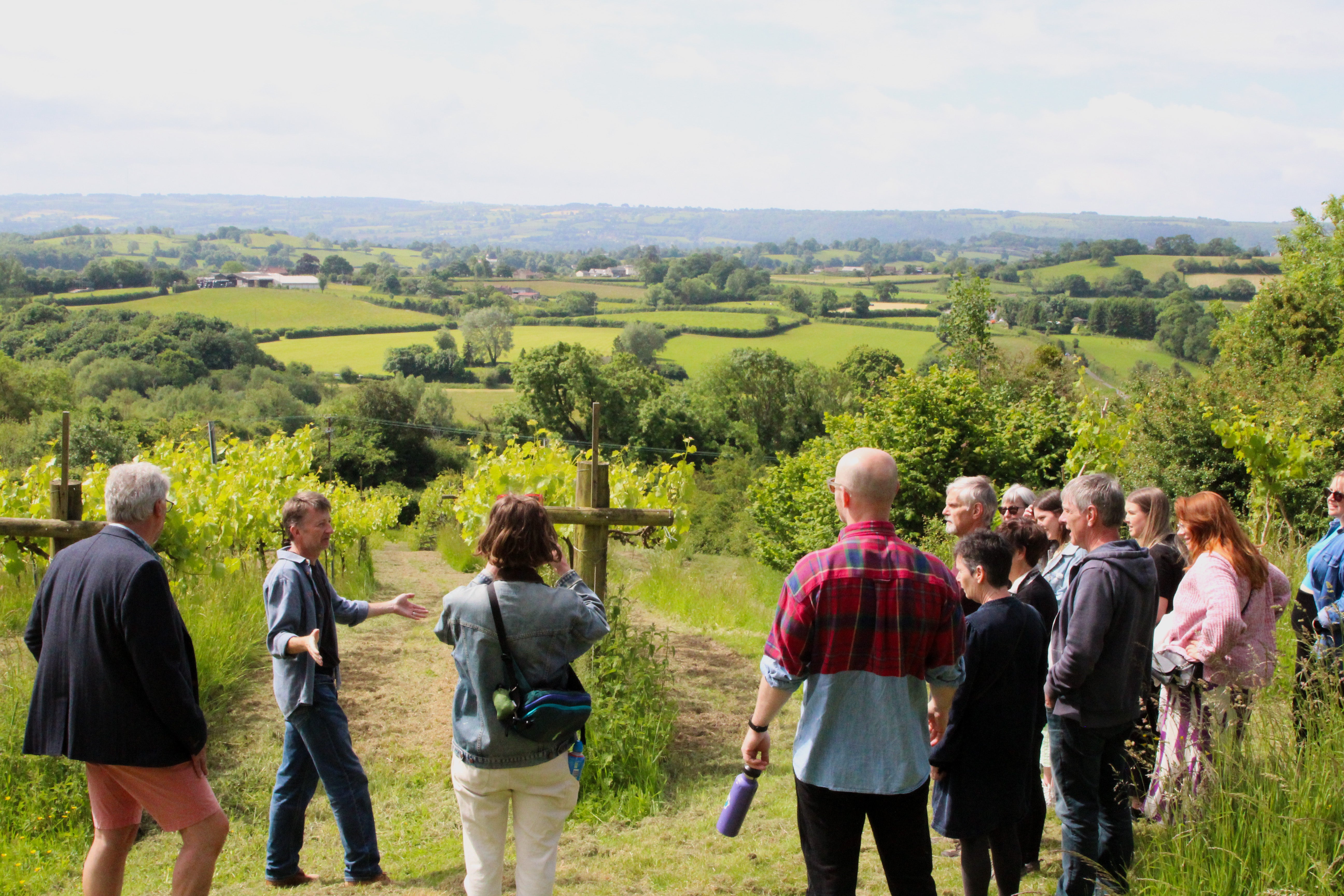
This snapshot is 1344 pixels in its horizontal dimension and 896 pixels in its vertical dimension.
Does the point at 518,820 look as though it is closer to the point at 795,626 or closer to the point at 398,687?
the point at 795,626

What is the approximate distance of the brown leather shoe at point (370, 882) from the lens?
3.95 metres

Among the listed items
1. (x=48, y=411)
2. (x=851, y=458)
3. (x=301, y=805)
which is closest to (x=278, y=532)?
(x=301, y=805)

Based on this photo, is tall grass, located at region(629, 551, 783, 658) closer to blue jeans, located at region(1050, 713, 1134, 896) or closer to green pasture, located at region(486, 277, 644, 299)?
blue jeans, located at region(1050, 713, 1134, 896)

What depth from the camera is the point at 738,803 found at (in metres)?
3.10

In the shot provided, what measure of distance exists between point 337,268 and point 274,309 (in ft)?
134

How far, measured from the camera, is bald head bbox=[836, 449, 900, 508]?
2764 millimetres

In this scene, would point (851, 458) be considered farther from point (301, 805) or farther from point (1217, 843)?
point (301, 805)

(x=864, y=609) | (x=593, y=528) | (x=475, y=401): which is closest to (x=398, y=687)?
(x=593, y=528)

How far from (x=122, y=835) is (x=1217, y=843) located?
368 centimetres

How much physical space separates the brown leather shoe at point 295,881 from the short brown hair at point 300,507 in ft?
4.73

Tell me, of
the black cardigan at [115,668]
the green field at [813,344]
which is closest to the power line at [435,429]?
the green field at [813,344]

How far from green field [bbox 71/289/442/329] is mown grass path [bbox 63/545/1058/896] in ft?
276

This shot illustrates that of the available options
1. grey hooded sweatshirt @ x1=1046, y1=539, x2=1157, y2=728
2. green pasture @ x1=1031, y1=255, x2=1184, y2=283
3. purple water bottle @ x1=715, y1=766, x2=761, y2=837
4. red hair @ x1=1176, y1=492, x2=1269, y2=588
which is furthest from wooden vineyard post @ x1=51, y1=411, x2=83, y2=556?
green pasture @ x1=1031, y1=255, x2=1184, y2=283

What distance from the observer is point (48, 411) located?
4972 centimetres
